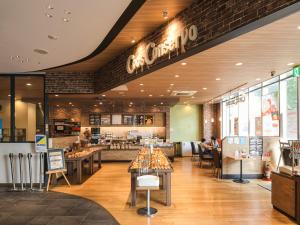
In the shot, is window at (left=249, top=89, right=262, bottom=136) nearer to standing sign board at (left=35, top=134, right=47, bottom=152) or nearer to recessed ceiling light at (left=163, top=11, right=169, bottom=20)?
recessed ceiling light at (left=163, top=11, right=169, bottom=20)

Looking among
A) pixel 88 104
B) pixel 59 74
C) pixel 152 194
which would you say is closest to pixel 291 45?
pixel 152 194

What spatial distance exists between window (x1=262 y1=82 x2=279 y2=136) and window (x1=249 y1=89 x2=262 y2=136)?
407mm

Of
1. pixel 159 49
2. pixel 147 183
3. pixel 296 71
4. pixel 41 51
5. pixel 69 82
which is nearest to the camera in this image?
pixel 147 183

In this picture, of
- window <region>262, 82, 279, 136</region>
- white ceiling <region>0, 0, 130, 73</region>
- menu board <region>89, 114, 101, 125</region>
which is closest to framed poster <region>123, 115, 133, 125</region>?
menu board <region>89, 114, 101, 125</region>

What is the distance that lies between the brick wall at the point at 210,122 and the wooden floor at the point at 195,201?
623cm

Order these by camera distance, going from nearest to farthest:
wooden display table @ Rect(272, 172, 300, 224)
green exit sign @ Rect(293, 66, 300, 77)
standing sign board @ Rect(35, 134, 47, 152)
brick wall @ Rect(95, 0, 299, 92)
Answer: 1. brick wall @ Rect(95, 0, 299, 92)
2. wooden display table @ Rect(272, 172, 300, 224)
3. green exit sign @ Rect(293, 66, 300, 77)
4. standing sign board @ Rect(35, 134, 47, 152)

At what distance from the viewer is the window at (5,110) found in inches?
305

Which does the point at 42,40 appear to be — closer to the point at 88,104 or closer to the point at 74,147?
the point at 74,147

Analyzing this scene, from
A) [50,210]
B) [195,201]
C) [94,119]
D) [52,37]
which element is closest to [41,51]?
[52,37]

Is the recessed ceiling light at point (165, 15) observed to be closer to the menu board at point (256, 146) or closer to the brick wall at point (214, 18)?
the brick wall at point (214, 18)

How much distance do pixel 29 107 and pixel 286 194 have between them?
10626 mm

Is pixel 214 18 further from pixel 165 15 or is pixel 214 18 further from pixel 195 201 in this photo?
pixel 195 201

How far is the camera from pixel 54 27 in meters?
4.08

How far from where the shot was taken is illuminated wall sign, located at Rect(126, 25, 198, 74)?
4426mm
